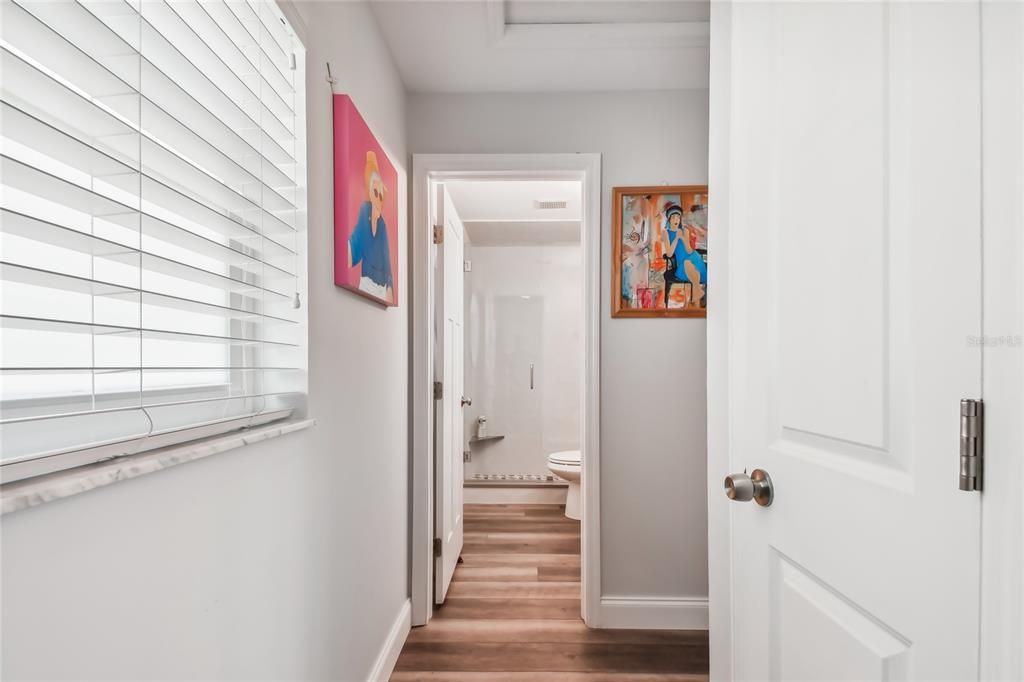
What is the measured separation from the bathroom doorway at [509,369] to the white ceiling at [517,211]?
0.01 meters

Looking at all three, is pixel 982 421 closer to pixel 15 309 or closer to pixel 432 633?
pixel 15 309

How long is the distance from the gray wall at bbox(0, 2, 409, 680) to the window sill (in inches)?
1.1

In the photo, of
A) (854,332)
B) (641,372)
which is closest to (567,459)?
(641,372)

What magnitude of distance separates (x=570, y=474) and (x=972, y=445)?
3296mm

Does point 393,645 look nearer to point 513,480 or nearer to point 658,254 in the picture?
point 658,254

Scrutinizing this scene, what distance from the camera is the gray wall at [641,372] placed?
2.45m

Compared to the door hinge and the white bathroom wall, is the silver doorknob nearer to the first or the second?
the door hinge

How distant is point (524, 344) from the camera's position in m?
4.66

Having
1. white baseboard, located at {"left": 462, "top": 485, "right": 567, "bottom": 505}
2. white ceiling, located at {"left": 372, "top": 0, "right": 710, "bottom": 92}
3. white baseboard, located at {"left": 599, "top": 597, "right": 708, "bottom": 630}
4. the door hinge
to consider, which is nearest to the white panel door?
the door hinge

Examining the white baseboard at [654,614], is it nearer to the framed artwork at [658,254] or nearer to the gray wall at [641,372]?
the gray wall at [641,372]

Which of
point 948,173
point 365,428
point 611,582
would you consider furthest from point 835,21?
point 611,582

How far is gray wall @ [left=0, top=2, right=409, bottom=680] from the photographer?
64 cm

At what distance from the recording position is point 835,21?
77cm

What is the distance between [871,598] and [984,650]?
0.50ft
